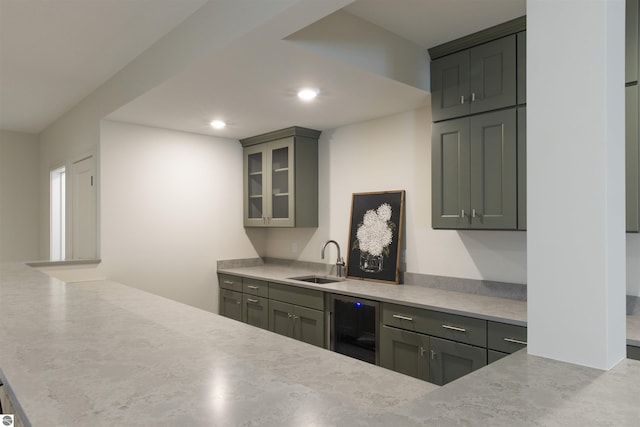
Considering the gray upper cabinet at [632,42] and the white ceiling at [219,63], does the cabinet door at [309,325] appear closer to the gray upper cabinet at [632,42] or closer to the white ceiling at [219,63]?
the white ceiling at [219,63]

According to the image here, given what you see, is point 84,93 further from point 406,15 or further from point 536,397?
point 536,397

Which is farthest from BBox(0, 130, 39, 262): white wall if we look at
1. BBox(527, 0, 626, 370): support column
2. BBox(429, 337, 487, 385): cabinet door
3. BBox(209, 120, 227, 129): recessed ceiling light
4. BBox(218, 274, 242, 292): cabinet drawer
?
BBox(527, 0, 626, 370): support column

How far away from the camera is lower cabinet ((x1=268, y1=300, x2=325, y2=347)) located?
3357mm

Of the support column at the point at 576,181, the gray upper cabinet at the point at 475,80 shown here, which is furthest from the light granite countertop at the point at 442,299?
the gray upper cabinet at the point at 475,80

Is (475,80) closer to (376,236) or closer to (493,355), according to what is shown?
(376,236)

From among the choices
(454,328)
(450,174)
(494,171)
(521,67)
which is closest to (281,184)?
(450,174)

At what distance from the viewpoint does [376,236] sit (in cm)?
360

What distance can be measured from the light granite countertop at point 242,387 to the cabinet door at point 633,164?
3.87 ft

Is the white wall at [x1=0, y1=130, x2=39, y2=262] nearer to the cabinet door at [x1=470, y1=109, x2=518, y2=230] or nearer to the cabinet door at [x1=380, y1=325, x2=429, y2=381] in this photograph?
the cabinet door at [x1=380, y1=325, x2=429, y2=381]

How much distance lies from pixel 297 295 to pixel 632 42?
273 centimetres

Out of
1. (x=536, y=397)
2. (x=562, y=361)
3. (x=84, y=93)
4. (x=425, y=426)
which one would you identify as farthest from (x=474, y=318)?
(x=84, y=93)

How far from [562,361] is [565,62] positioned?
0.80 m

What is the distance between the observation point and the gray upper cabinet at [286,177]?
13.6ft

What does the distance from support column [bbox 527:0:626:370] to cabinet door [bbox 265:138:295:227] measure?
3096mm
